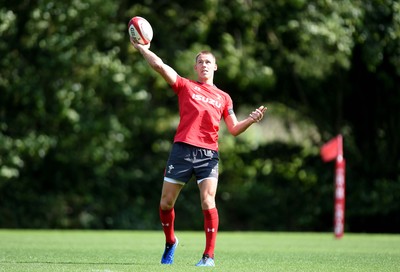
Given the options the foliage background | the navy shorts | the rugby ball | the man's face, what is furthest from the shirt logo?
the foliage background

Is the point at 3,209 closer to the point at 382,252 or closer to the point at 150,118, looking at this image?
the point at 150,118

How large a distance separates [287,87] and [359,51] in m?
2.46

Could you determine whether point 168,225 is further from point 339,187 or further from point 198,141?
point 339,187

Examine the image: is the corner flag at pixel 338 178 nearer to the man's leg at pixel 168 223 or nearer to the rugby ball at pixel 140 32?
the man's leg at pixel 168 223

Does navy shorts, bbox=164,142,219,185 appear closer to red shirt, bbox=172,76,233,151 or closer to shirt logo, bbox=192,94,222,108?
red shirt, bbox=172,76,233,151

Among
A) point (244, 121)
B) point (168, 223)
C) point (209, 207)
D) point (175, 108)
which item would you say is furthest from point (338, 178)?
point (175, 108)

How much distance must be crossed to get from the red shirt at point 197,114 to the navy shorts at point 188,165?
77 mm

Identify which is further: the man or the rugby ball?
the rugby ball

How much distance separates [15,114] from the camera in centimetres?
2111

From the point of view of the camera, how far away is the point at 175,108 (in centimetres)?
2462

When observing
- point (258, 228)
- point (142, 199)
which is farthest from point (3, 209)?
point (258, 228)

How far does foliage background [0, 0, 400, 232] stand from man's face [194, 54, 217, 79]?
11957 millimetres

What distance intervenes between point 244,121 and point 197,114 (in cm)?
48

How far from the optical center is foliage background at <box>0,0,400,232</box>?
2048 centimetres
